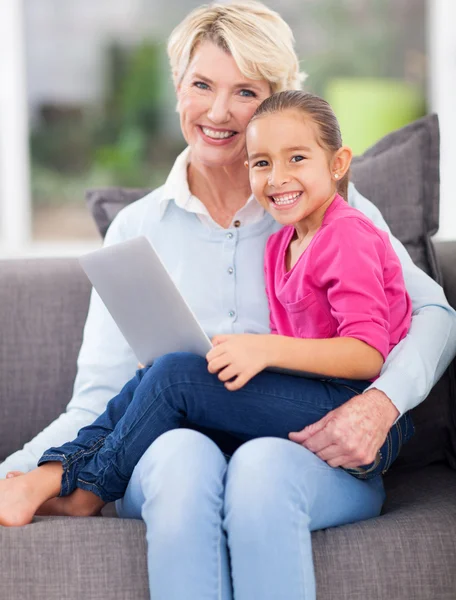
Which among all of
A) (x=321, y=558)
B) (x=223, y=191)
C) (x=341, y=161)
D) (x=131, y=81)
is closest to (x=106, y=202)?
(x=223, y=191)

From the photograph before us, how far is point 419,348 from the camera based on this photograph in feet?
4.84

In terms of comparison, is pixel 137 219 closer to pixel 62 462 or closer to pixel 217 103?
pixel 217 103

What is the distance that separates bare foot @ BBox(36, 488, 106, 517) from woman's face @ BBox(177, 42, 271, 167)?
2.33 feet

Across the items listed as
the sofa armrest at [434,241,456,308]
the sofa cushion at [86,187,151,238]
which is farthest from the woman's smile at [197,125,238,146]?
the sofa armrest at [434,241,456,308]

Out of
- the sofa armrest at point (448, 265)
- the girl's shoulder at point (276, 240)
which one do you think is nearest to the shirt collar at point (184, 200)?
the girl's shoulder at point (276, 240)

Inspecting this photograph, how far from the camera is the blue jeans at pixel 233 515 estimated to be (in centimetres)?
120

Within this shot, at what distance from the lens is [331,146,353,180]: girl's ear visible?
153 cm

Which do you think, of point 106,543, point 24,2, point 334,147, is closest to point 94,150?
point 24,2

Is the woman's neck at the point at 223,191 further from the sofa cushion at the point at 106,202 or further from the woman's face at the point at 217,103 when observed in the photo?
the sofa cushion at the point at 106,202

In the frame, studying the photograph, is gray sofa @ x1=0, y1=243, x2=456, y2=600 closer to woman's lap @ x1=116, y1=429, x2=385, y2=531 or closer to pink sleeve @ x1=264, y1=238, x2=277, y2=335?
woman's lap @ x1=116, y1=429, x2=385, y2=531

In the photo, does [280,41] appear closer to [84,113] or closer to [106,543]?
[106,543]

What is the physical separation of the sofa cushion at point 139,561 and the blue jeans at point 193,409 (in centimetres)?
10

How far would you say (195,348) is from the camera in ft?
4.69

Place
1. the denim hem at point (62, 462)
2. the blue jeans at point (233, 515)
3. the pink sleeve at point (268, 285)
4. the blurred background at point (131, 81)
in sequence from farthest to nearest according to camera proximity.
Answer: the blurred background at point (131, 81) → the pink sleeve at point (268, 285) → the denim hem at point (62, 462) → the blue jeans at point (233, 515)
